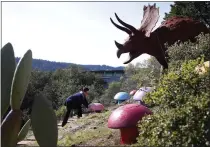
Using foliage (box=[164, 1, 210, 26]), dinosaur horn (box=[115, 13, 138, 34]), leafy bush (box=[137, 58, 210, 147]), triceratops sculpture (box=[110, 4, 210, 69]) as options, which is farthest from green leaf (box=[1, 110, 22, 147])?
foliage (box=[164, 1, 210, 26])

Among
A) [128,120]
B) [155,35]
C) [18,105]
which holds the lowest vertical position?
[128,120]

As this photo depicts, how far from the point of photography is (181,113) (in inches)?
158

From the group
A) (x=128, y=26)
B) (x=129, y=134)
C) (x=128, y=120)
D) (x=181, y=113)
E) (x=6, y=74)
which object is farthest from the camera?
(x=128, y=26)

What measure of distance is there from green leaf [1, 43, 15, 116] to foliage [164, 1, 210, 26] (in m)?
14.4

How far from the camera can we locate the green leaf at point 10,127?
3258 mm

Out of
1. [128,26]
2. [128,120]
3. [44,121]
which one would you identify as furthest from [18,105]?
[128,26]

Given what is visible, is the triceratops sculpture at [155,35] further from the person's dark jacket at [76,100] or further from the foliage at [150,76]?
the person's dark jacket at [76,100]

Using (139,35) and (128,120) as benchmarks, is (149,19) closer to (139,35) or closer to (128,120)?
(139,35)

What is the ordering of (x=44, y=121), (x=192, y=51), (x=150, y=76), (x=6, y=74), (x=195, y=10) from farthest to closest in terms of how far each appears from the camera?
1. (x=195, y=10)
2. (x=150, y=76)
3. (x=192, y=51)
4. (x=6, y=74)
5. (x=44, y=121)

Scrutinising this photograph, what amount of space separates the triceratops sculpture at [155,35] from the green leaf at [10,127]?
496 centimetres

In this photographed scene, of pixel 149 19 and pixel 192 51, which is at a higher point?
pixel 149 19

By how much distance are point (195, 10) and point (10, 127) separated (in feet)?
50.5

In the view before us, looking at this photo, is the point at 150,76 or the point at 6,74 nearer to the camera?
the point at 6,74

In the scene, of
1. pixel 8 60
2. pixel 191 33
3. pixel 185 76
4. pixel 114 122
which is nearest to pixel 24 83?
pixel 8 60
